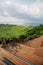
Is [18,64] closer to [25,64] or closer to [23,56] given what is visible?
[25,64]

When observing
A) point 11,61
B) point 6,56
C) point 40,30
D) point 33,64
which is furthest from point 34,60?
point 40,30

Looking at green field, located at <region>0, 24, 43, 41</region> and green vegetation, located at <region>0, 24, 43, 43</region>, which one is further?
green field, located at <region>0, 24, 43, 41</region>

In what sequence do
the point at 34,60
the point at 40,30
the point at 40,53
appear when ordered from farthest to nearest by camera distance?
the point at 40,30 < the point at 40,53 < the point at 34,60

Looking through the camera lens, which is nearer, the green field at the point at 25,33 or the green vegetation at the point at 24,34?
the green vegetation at the point at 24,34

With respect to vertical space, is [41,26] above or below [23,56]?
above

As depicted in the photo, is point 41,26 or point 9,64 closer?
point 9,64

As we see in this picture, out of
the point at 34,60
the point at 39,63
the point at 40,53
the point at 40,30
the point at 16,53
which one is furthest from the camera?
the point at 40,30

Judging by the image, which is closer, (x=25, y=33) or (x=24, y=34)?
(x=24, y=34)

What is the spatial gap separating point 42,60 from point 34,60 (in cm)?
136

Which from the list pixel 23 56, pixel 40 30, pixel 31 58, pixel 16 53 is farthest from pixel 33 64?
pixel 40 30

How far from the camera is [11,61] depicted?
2077cm

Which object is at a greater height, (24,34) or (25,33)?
(25,33)

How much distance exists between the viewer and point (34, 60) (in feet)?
67.9

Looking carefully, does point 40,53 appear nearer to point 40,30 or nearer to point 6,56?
point 6,56
